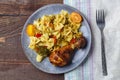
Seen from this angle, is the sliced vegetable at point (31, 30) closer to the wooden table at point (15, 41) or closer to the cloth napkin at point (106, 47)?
the wooden table at point (15, 41)

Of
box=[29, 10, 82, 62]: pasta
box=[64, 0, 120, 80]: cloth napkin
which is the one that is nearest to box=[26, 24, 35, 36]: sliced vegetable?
box=[29, 10, 82, 62]: pasta

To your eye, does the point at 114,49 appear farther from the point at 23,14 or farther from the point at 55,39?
the point at 23,14

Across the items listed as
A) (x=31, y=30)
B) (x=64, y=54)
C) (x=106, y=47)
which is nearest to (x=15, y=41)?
(x=31, y=30)

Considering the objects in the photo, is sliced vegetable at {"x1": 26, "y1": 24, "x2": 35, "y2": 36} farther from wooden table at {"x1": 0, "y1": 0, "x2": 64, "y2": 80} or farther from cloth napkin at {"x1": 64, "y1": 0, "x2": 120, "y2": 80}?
cloth napkin at {"x1": 64, "y1": 0, "x2": 120, "y2": 80}

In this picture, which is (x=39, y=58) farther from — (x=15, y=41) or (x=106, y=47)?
(x=106, y=47)
